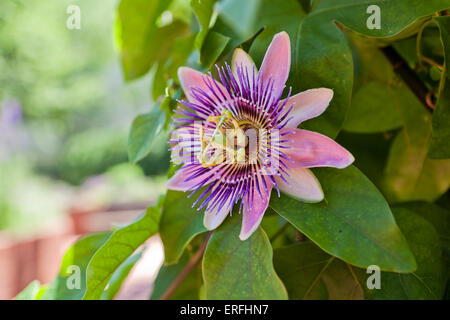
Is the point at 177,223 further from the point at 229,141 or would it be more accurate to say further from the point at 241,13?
the point at 241,13

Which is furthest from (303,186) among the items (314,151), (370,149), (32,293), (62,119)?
(62,119)

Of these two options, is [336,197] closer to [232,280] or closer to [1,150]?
[232,280]

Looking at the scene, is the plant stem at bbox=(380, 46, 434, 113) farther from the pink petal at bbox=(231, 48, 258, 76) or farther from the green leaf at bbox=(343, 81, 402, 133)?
the pink petal at bbox=(231, 48, 258, 76)

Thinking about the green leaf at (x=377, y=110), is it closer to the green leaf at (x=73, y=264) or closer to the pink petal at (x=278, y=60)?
the pink petal at (x=278, y=60)

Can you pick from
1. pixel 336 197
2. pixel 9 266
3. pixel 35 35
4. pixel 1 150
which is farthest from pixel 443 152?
pixel 35 35

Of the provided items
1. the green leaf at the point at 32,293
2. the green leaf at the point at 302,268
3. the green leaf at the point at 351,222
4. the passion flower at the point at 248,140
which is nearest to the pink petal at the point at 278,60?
the passion flower at the point at 248,140
